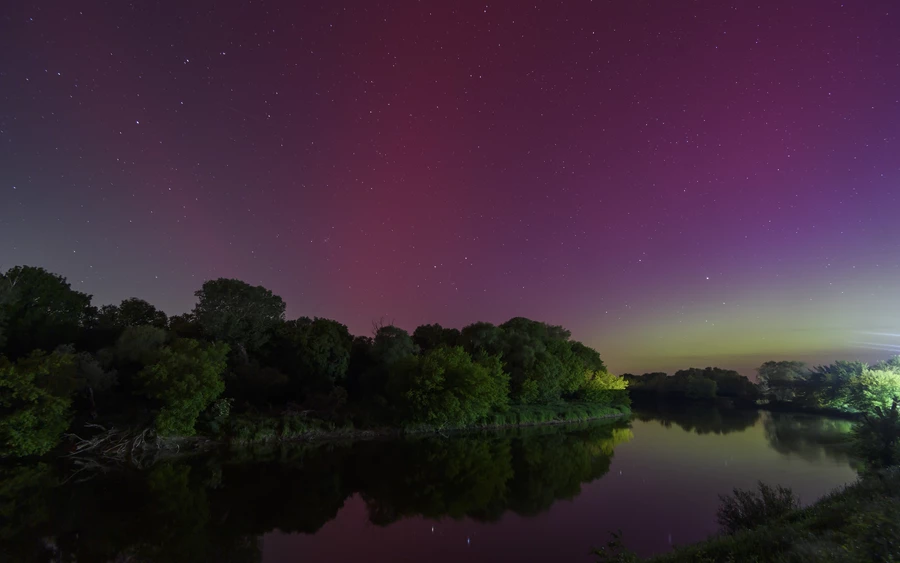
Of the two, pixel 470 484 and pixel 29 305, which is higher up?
pixel 29 305

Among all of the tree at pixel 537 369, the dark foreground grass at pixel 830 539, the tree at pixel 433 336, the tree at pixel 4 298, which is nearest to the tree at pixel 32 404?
the tree at pixel 4 298

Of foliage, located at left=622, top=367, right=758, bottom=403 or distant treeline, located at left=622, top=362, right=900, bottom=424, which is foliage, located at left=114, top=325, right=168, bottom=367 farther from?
foliage, located at left=622, top=367, right=758, bottom=403

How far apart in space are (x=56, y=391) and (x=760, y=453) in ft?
148

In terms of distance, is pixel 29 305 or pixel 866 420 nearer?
pixel 866 420

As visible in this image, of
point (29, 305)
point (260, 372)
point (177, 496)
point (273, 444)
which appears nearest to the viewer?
point (177, 496)

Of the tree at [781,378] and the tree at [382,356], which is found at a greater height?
the tree at [382,356]

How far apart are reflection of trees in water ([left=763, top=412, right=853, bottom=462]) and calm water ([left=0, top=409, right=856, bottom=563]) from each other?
456mm

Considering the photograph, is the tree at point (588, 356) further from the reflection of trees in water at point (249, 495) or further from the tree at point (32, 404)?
the tree at point (32, 404)

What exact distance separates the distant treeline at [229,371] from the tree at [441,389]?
123 mm

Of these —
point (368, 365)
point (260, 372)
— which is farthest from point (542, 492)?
point (368, 365)

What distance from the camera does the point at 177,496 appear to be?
60.3 feet

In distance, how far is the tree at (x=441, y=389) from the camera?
3969 cm

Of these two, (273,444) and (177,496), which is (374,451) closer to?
(273,444)

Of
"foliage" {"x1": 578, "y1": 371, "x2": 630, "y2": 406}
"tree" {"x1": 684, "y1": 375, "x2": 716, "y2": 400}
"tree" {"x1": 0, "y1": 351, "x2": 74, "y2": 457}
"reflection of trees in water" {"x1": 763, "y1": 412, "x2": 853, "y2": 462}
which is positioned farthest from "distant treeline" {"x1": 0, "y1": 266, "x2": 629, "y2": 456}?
"tree" {"x1": 684, "y1": 375, "x2": 716, "y2": 400}
